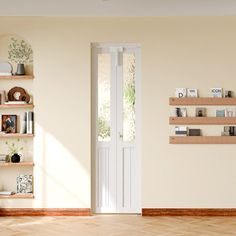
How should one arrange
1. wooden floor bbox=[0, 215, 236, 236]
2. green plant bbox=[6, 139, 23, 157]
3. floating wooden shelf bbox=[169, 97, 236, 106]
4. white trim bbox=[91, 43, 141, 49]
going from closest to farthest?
1. wooden floor bbox=[0, 215, 236, 236]
2. floating wooden shelf bbox=[169, 97, 236, 106]
3. white trim bbox=[91, 43, 141, 49]
4. green plant bbox=[6, 139, 23, 157]

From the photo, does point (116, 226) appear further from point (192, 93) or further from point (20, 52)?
point (20, 52)

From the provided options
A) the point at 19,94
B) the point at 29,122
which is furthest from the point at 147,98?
the point at 19,94

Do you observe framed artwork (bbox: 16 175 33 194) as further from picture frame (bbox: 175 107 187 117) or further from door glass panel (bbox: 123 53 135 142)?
picture frame (bbox: 175 107 187 117)

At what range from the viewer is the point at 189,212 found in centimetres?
689

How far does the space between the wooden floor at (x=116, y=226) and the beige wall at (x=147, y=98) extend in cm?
30

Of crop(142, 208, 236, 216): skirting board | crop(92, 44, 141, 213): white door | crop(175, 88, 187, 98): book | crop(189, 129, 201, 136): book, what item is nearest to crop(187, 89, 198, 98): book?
crop(175, 88, 187, 98): book

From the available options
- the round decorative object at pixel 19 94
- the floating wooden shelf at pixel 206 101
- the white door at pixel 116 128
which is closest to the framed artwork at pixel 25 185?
Answer: the white door at pixel 116 128

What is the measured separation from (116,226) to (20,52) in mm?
2525

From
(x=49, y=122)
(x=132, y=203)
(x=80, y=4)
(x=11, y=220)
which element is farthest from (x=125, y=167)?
(x=80, y=4)

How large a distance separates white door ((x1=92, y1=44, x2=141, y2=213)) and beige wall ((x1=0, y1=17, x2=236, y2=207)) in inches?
6.2

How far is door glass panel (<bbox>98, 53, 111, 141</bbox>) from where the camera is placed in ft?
23.2

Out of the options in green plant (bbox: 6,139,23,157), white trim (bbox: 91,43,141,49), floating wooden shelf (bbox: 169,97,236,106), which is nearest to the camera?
floating wooden shelf (bbox: 169,97,236,106)

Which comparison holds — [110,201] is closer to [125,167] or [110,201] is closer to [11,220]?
[125,167]

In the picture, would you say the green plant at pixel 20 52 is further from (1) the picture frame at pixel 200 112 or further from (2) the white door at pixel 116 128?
(1) the picture frame at pixel 200 112
